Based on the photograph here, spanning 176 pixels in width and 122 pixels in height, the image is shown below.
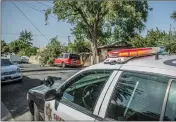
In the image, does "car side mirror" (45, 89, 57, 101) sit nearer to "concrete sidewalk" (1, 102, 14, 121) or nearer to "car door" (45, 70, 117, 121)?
"car door" (45, 70, 117, 121)

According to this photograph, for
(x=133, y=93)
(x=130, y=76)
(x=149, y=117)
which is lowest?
(x=149, y=117)

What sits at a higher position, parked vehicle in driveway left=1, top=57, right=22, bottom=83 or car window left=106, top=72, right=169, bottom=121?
car window left=106, top=72, right=169, bottom=121

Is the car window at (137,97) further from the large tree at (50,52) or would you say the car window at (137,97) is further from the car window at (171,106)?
the large tree at (50,52)

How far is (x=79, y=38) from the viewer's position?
34188 millimetres

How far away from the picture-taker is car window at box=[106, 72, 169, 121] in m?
2.14

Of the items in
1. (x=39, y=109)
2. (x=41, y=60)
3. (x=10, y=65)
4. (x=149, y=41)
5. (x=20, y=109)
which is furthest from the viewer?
(x=41, y=60)

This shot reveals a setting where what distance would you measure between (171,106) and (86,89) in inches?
47.8

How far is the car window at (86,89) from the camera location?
2.68m

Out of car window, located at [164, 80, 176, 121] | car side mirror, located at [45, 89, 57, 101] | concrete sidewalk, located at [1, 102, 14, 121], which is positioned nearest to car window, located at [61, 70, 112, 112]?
car side mirror, located at [45, 89, 57, 101]

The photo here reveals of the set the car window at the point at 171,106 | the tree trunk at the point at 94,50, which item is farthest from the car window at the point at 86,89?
the tree trunk at the point at 94,50

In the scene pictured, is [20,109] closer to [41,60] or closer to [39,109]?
[39,109]

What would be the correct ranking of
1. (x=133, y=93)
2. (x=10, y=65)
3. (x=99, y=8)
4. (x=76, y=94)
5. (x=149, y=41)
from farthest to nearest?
(x=149, y=41) < (x=99, y=8) < (x=10, y=65) < (x=76, y=94) < (x=133, y=93)

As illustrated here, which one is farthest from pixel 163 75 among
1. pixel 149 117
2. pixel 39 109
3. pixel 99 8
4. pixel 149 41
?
pixel 149 41

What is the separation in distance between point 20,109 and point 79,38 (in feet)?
91.1
